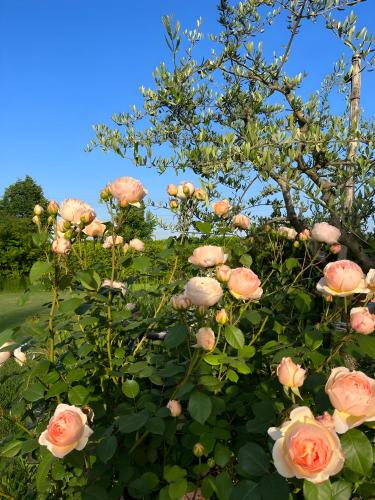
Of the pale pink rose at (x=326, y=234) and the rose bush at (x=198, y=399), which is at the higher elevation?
the pale pink rose at (x=326, y=234)

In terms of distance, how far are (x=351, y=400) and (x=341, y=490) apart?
0.87ft

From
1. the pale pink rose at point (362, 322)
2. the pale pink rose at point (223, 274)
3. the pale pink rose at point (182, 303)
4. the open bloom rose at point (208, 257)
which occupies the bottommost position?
the pale pink rose at point (362, 322)

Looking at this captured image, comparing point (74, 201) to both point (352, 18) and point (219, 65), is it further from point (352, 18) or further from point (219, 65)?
point (352, 18)

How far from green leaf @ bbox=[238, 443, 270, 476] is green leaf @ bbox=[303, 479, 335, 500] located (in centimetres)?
15

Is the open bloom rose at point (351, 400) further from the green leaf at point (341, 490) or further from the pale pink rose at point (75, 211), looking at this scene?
the pale pink rose at point (75, 211)

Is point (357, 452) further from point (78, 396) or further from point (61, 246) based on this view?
point (61, 246)

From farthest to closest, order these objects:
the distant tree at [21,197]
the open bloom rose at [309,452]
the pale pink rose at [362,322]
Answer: the distant tree at [21,197] → the pale pink rose at [362,322] → the open bloom rose at [309,452]

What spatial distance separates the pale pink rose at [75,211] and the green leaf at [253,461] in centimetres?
Result: 92

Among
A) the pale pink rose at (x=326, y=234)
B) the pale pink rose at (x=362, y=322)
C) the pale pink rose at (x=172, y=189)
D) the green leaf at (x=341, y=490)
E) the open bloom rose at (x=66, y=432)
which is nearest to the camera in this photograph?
the green leaf at (x=341, y=490)

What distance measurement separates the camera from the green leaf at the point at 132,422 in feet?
3.93

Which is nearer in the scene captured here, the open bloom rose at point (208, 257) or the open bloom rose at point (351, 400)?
the open bloom rose at point (351, 400)

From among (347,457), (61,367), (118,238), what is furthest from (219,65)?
(347,457)

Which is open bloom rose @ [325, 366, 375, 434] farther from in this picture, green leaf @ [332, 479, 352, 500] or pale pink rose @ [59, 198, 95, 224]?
pale pink rose @ [59, 198, 95, 224]

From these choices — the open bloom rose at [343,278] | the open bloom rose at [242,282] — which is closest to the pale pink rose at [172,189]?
the open bloom rose at [242,282]
